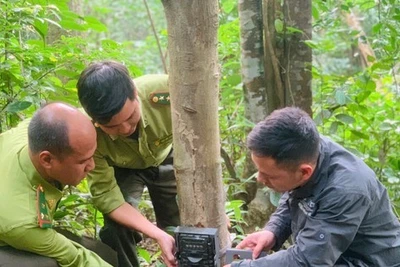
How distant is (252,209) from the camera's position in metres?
3.83

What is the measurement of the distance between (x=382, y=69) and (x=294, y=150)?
6.88ft

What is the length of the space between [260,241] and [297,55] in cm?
159

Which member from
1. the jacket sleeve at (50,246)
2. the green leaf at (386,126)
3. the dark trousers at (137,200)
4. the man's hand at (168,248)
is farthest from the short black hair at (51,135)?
the green leaf at (386,126)

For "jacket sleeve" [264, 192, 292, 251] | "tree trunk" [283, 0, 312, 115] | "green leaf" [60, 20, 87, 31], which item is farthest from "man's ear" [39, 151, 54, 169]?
"tree trunk" [283, 0, 312, 115]

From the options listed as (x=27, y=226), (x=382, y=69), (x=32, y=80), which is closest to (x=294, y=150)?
(x=27, y=226)

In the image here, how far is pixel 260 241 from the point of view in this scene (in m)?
2.60

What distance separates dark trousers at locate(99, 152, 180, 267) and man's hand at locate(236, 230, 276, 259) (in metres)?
0.79

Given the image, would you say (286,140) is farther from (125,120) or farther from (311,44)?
(311,44)

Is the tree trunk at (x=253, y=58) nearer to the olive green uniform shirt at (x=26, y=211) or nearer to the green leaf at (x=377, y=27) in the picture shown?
the green leaf at (x=377, y=27)

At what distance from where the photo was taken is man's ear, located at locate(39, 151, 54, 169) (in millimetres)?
2279

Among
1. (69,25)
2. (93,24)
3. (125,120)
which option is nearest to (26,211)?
(125,120)

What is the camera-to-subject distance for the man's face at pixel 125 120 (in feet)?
8.00

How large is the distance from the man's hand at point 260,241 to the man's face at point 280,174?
0.40 metres

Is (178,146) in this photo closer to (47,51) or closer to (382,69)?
(47,51)
